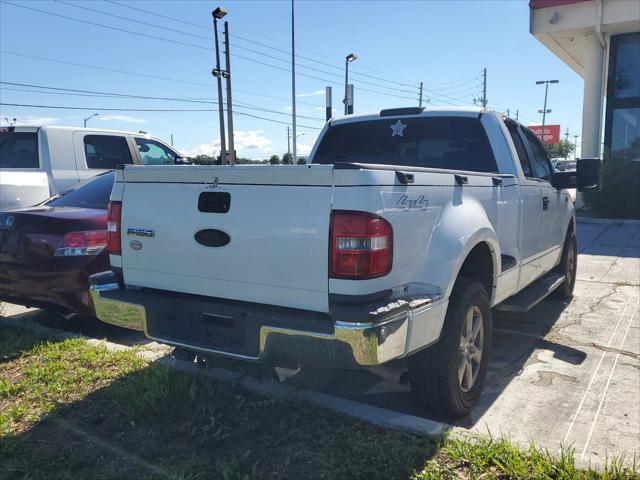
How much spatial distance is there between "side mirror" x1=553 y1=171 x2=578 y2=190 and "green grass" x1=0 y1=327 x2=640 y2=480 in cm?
324

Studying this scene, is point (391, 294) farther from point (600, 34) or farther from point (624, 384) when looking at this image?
point (600, 34)

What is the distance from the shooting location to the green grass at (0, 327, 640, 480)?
8.87 ft

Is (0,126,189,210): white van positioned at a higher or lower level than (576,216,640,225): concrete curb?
higher

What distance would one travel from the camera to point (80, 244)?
4.62 meters

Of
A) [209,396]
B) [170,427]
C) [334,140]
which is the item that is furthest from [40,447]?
[334,140]

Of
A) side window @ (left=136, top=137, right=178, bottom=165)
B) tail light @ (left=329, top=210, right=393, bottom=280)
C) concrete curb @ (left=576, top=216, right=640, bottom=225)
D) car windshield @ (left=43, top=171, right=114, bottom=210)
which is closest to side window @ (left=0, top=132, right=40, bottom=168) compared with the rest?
side window @ (left=136, top=137, right=178, bottom=165)

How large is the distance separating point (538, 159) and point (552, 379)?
220 centimetres

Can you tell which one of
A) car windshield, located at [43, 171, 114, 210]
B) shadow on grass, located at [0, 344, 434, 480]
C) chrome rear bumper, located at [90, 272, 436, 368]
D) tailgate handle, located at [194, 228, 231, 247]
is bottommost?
shadow on grass, located at [0, 344, 434, 480]

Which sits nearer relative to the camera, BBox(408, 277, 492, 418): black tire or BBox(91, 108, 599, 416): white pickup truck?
BBox(91, 108, 599, 416): white pickup truck

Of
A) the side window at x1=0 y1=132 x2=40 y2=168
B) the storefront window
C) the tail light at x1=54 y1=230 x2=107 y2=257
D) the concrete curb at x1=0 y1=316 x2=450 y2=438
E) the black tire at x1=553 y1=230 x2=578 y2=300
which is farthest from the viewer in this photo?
the storefront window

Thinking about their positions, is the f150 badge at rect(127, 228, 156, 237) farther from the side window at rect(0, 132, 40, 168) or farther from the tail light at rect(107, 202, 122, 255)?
the side window at rect(0, 132, 40, 168)

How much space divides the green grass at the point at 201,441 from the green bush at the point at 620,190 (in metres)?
11.9

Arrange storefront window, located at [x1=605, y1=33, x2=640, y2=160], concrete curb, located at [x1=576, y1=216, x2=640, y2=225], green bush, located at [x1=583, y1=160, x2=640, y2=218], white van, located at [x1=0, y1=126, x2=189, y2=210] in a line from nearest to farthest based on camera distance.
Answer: white van, located at [x1=0, y1=126, x2=189, y2=210] → concrete curb, located at [x1=576, y1=216, x2=640, y2=225] → green bush, located at [x1=583, y1=160, x2=640, y2=218] → storefront window, located at [x1=605, y1=33, x2=640, y2=160]

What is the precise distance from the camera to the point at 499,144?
4.36 metres
